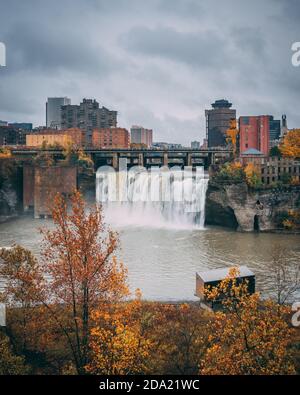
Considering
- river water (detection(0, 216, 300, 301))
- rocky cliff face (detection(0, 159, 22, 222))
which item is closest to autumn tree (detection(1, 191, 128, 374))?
river water (detection(0, 216, 300, 301))

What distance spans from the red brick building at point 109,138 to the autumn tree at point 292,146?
60.1m

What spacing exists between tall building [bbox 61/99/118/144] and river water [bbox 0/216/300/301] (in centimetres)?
7557

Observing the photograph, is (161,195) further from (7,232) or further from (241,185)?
(7,232)

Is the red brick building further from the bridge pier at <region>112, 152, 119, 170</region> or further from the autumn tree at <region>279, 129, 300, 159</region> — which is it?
the autumn tree at <region>279, 129, 300, 159</region>

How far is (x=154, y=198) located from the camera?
169 feet

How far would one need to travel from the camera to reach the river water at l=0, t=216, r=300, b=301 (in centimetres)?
2581

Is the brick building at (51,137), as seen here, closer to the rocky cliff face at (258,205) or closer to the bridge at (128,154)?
the bridge at (128,154)

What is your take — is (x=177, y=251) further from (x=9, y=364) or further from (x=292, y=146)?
(x=292, y=146)

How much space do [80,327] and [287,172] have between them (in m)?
35.8

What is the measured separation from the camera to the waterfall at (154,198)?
158 feet

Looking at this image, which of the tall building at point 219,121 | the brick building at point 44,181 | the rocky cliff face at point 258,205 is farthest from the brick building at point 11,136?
the rocky cliff face at point 258,205

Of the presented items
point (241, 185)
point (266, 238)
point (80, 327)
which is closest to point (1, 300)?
point (80, 327)

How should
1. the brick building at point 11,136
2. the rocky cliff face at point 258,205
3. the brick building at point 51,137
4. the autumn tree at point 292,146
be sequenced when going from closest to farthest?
the rocky cliff face at point 258,205 < the autumn tree at point 292,146 < the brick building at point 51,137 < the brick building at point 11,136

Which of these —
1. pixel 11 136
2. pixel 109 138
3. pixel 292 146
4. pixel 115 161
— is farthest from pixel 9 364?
pixel 11 136
